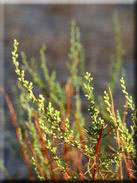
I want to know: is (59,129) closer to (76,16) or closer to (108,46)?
(108,46)

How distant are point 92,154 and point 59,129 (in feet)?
0.34

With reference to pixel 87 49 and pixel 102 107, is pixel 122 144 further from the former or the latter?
pixel 87 49

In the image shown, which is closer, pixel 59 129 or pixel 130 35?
pixel 59 129

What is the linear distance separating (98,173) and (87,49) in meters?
4.19

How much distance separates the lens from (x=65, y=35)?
5672 millimetres

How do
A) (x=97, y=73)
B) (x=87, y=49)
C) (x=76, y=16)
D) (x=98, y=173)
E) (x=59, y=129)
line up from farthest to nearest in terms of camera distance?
(x=76, y=16), (x=87, y=49), (x=97, y=73), (x=98, y=173), (x=59, y=129)

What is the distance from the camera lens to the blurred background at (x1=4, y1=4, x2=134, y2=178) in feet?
15.7

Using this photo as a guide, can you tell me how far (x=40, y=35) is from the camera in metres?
5.75

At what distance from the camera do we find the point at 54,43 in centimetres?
546

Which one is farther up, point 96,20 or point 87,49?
point 96,20

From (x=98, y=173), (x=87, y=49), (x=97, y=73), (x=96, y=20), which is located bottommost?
A: (x=98, y=173)

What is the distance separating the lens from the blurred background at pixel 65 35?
478 centimetres

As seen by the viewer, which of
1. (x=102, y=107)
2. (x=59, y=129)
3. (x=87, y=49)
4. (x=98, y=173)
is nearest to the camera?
(x=59, y=129)

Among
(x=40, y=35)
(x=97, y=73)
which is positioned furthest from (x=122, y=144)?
(x=40, y=35)
